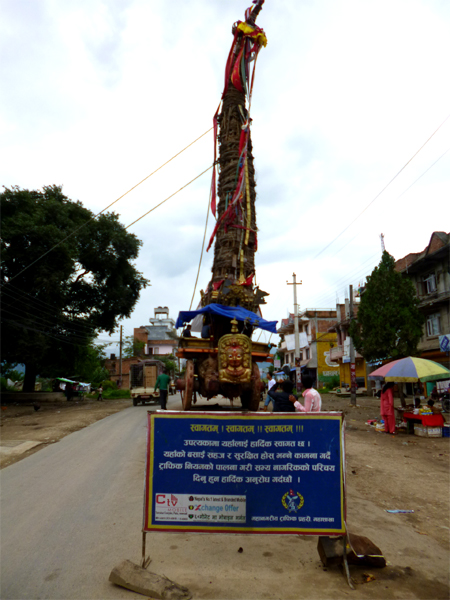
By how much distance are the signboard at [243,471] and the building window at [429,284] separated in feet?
83.7

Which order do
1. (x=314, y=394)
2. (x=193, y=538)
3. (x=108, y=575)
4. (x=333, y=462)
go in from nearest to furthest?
(x=108, y=575), (x=333, y=462), (x=193, y=538), (x=314, y=394)

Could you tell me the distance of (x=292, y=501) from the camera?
380 centimetres

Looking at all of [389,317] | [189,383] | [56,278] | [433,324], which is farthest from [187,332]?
[433,324]

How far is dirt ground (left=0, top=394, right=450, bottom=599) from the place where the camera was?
3646 mm

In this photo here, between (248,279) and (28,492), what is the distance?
24.4 ft

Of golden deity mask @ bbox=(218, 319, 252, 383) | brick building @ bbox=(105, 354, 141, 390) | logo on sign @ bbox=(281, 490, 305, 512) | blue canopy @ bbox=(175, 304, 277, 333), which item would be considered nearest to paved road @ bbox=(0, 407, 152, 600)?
logo on sign @ bbox=(281, 490, 305, 512)

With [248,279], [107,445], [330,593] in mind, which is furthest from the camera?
[248,279]

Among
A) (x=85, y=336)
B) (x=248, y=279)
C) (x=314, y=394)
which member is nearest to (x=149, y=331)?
(x=85, y=336)

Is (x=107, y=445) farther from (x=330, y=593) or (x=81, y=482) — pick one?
(x=330, y=593)

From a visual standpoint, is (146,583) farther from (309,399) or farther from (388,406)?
(388,406)

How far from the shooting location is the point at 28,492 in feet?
20.0

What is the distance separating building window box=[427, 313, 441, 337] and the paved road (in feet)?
74.8

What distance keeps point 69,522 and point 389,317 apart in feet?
65.9

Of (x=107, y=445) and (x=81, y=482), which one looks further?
(x=107, y=445)
